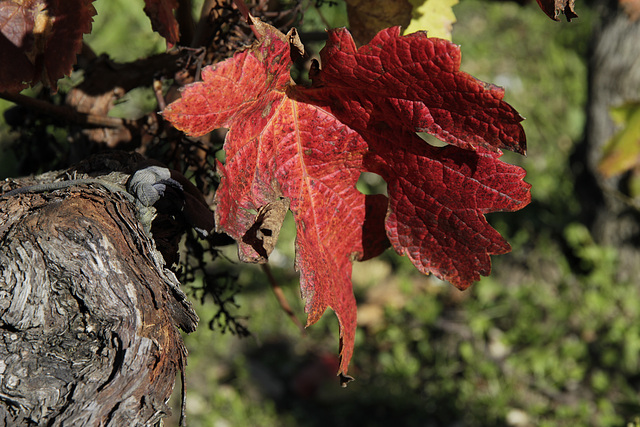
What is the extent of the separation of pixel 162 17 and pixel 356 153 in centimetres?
31

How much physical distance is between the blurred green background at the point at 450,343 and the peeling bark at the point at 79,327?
71.0 inches

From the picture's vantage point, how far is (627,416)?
8.68 ft

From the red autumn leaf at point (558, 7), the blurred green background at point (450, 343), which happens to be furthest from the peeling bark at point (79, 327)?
the blurred green background at point (450, 343)

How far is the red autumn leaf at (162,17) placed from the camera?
745mm

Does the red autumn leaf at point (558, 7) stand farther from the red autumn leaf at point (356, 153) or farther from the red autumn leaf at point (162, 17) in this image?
the red autumn leaf at point (162, 17)

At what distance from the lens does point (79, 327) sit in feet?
2.01

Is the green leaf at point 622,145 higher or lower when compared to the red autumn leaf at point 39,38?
lower

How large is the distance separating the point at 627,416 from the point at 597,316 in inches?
24.4

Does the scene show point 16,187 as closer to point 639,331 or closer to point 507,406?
point 507,406

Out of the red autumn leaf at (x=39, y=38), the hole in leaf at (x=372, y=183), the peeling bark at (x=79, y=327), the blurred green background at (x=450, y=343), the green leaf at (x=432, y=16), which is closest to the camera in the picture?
the peeling bark at (x=79, y=327)

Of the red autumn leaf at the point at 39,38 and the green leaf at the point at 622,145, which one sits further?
the green leaf at the point at 622,145

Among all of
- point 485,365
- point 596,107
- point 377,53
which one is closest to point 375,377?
point 485,365

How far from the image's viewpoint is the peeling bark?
1.93 ft

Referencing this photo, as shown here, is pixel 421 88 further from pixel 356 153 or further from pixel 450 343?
pixel 450 343
